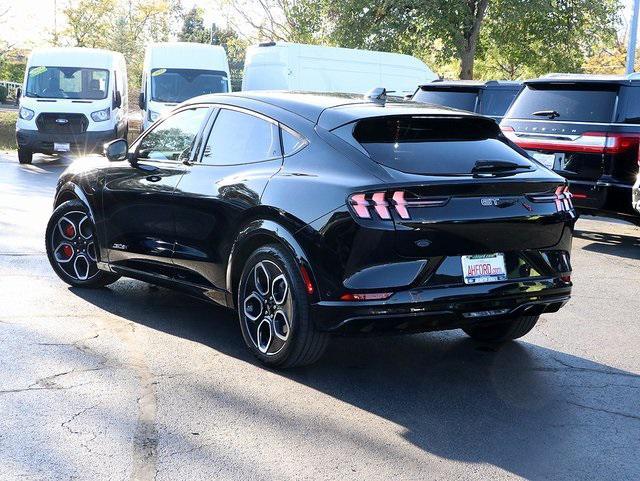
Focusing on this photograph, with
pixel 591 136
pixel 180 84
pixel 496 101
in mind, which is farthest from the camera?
pixel 180 84

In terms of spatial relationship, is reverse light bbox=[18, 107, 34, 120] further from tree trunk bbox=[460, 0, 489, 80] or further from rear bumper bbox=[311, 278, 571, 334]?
rear bumper bbox=[311, 278, 571, 334]

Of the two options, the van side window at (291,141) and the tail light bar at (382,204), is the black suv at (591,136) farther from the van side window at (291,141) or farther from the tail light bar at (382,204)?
the tail light bar at (382,204)

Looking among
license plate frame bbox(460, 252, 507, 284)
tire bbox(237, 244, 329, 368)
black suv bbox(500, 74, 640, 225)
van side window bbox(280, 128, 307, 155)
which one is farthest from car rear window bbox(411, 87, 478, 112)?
license plate frame bbox(460, 252, 507, 284)

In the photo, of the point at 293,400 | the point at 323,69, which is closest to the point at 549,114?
the point at 293,400

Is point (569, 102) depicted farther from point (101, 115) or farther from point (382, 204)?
point (101, 115)

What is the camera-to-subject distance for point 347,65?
20297 mm

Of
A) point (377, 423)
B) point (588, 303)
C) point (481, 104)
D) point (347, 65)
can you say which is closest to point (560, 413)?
point (377, 423)

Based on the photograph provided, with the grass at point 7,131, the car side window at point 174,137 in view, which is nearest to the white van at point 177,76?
the grass at point 7,131

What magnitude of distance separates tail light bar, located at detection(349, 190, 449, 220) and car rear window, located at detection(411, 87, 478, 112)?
10.1 m

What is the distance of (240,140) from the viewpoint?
19.8ft

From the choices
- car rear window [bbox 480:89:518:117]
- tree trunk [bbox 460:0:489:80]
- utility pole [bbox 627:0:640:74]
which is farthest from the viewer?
tree trunk [bbox 460:0:489:80]

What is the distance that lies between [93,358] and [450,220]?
2290mm

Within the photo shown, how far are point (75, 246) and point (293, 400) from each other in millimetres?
3242

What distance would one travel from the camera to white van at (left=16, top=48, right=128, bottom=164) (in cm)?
1991
